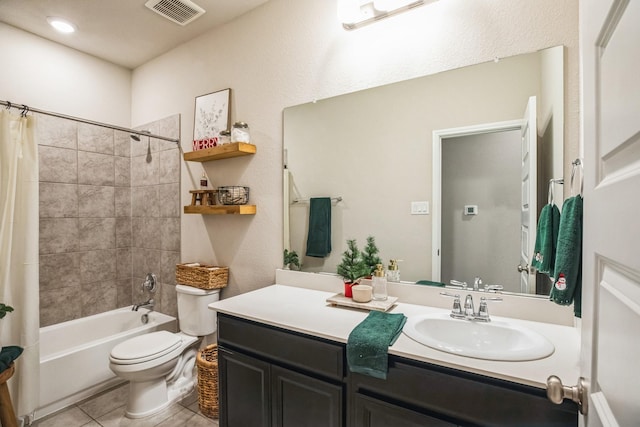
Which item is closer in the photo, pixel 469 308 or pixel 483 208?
pixel 469 308

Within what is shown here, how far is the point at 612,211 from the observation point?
1.52ft

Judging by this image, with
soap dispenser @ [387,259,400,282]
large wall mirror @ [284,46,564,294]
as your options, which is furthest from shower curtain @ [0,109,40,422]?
soap dispenser @ [387,259,400,282]

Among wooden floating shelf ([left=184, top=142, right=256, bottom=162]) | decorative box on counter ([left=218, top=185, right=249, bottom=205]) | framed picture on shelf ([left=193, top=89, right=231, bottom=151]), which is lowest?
decorative box on counter ([left=218, top=185, right=249, bottom=205])

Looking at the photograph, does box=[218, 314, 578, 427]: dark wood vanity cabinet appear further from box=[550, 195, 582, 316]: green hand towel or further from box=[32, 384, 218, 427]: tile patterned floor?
box=[32, 384, 218, 427]: tile patterned floor

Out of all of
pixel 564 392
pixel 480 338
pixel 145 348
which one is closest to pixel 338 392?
pixel 480 338

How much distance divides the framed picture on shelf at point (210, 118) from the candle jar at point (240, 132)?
0.23 metres

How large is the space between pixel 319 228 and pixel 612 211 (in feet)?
5.25

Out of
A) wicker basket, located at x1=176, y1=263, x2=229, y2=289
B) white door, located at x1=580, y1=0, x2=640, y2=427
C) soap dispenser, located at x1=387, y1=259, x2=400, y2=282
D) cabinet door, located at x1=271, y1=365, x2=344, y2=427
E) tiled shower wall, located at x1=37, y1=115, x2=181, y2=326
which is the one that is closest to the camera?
white door, located at x1=580, y1=0, x2=640, y2=427

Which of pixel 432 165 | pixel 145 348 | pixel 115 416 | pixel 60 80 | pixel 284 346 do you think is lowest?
pixel 115 416

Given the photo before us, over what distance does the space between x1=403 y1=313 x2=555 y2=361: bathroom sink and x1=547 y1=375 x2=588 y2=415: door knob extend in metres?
0.42

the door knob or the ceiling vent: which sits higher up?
the ceiling vent

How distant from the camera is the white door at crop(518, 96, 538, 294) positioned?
1.37 metres

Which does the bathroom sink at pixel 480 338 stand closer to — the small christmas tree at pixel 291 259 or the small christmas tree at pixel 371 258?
the small christmas tree at pixel 371 258

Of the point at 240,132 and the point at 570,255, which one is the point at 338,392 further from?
the point at 240,132
